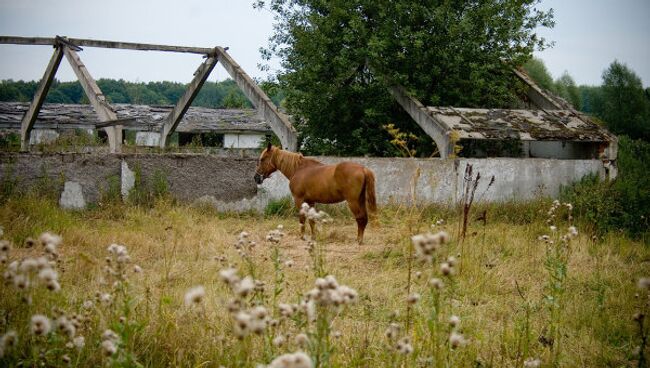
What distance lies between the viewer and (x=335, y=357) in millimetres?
3100

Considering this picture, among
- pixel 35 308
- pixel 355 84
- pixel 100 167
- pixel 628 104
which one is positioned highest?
pixel 628 104

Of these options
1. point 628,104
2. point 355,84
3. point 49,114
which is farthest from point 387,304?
point 628,104

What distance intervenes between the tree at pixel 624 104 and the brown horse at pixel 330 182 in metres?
42.8

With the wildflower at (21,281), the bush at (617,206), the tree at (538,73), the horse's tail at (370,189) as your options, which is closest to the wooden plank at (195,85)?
the horse's tail at (370,189)

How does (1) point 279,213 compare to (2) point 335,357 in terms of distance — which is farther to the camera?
(1) point 279,213

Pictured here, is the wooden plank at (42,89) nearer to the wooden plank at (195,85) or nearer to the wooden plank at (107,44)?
the wooden plank at (107,44)

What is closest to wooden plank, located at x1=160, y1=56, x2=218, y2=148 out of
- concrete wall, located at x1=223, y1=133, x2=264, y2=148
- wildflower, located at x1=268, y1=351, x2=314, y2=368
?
wildflower, located at x1=268, y1=351, x2=314, y2=368

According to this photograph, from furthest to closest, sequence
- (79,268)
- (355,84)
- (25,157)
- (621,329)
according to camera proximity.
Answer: (355,84)
(25,157)
(79,268)
(621,329)

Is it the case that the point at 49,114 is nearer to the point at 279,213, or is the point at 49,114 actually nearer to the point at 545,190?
the point at 279,213

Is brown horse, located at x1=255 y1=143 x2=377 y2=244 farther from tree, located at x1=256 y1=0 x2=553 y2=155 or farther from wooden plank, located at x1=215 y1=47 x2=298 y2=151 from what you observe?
tree, located at x1=256 y1=0 x2=553 y2=155

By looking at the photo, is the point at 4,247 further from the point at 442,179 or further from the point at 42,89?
the point at 42,89

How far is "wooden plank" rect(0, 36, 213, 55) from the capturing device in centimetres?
1178

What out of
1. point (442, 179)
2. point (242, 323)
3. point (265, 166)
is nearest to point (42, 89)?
point (265, 166)

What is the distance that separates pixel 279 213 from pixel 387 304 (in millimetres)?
6116
